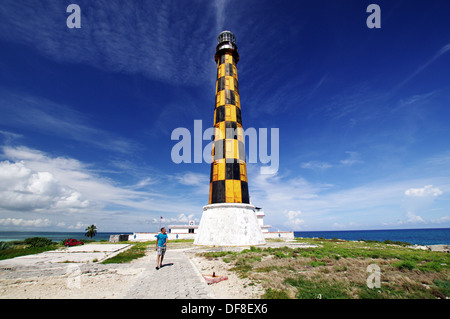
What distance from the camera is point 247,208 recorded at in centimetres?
2002

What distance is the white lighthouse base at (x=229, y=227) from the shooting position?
18531mm

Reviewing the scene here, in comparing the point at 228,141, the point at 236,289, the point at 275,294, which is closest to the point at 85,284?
the point at 236,289

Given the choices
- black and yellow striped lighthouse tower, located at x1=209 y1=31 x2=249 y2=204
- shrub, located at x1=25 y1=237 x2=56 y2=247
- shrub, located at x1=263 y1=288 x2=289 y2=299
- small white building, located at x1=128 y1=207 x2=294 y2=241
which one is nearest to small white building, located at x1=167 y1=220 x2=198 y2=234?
small white building, located at x1=128 y1=207 x2=294 y2=241

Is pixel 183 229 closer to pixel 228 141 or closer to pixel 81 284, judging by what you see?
pixel 228 141

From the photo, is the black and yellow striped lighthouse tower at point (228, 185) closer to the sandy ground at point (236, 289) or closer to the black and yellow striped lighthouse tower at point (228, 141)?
the black and yellow striped lighthouse tower at point (228, 141)

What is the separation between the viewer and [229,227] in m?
18.8

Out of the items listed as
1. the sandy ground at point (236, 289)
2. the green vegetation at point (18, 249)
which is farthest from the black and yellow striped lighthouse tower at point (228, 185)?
the green vegetation at point (18, 249)

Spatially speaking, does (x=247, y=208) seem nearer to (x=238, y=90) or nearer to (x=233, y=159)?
(x=233, y=159)

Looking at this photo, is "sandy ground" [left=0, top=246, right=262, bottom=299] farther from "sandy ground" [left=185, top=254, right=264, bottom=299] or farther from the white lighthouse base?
the white lighthouse base

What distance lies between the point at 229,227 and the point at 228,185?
13.4ft
